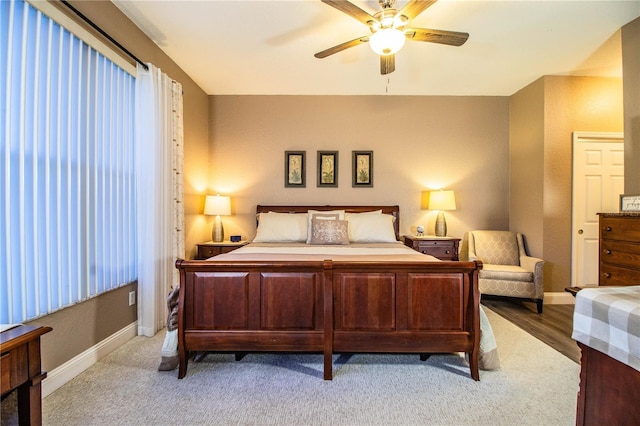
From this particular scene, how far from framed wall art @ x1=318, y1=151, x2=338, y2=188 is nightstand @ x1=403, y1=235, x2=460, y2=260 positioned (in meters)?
1.39

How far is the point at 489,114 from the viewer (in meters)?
4.29

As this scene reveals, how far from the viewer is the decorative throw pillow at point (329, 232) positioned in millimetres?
3375

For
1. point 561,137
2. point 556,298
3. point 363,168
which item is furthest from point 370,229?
point 561,137

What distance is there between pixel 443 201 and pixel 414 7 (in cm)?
256

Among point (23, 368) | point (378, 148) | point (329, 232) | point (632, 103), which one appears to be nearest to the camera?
point (23, 368)

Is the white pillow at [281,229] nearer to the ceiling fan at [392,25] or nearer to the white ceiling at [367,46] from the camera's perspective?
the white ceiling at [367,46]

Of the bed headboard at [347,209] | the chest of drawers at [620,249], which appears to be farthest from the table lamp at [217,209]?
the chest of drawers at [620,249]

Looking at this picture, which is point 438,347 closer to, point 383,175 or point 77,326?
point 77,326

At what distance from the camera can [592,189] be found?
3.64 metres

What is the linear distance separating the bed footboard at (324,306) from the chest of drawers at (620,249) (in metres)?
1.39

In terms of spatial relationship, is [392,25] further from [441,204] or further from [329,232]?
[441,204]

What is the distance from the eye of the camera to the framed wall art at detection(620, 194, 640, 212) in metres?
2.38

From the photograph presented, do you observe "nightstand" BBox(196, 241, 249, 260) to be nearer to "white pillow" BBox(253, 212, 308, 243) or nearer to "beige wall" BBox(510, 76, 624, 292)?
"white pillow" BBox(253, 212, 308, 243)

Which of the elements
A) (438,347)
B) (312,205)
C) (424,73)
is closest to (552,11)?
(424,73)
